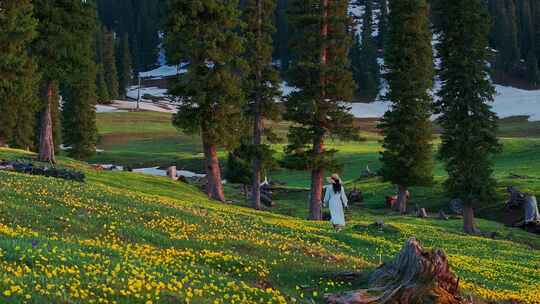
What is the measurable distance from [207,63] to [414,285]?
3491 centimetres

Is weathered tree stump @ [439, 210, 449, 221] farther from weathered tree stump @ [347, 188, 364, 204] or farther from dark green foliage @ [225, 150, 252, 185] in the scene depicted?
dark green foliage @ [225, 150, 252, 185]

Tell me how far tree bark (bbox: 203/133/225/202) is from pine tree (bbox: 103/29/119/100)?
113839mm

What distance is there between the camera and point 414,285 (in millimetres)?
13602

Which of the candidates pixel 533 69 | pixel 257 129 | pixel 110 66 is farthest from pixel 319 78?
pixel 533 69

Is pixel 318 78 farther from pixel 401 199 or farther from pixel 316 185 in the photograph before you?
pixel 401 199

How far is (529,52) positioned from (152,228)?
6572 inches

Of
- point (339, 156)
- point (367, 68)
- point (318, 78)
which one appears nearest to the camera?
point (318, 78)

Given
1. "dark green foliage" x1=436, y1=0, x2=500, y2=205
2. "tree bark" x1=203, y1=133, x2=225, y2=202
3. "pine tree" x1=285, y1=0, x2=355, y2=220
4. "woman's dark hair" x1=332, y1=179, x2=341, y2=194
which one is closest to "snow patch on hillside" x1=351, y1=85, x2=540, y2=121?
"tree bark" x1=203, y1=133, x2=225, y2=202

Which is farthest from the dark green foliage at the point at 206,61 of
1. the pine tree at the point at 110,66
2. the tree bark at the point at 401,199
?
the pine tree at the point at 110,66

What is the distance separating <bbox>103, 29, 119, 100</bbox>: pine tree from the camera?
509 ft

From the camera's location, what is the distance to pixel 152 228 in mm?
19750

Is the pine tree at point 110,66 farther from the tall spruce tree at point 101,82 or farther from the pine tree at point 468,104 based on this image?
the pine tree at point 468,104

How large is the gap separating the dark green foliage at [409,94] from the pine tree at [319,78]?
37.2 ft

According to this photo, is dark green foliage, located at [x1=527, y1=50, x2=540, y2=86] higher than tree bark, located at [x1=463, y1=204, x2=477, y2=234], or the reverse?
dark green foliage, located at [x1=527, y1=50, x2=540, y2=86]
